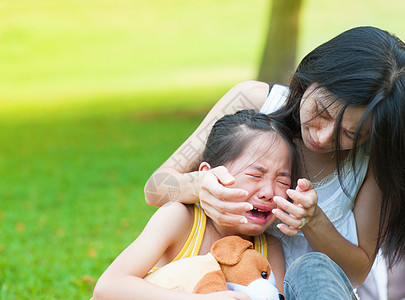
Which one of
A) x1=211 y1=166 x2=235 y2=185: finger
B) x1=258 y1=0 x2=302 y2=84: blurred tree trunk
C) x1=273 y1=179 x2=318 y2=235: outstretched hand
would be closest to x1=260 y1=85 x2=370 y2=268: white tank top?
x1=273 y1=179 x2=318 y2=235: outstretched hand

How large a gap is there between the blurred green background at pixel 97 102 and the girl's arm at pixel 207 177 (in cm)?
164

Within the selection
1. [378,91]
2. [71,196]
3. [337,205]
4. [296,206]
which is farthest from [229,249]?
[71,196]

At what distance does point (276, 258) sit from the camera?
260 cm

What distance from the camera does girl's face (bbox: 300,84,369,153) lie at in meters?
2.36

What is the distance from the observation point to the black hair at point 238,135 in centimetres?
253

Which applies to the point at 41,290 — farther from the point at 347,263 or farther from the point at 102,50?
the point at 102,50

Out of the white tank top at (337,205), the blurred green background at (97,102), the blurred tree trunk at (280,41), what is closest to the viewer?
the white tank top at (337,205)

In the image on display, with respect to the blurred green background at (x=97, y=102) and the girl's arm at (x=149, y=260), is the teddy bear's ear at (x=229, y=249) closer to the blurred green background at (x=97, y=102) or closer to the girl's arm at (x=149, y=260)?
the girl's arm at (x=149, y=260)

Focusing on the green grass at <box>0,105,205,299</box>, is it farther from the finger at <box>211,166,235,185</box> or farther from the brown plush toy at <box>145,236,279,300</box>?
the finger at <box>211,166,235,185</box>

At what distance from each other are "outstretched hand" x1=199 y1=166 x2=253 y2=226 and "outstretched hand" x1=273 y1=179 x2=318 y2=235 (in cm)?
12

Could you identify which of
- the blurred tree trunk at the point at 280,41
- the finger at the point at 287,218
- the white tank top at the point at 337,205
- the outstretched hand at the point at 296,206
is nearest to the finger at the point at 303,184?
the outstretched hand at the point at 296,206

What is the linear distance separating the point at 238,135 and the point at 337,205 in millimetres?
576

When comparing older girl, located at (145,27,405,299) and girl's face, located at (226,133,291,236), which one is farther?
girl's face, located at (226,133,291,236)

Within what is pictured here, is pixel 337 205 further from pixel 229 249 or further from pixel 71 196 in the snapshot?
pixel 71 196
